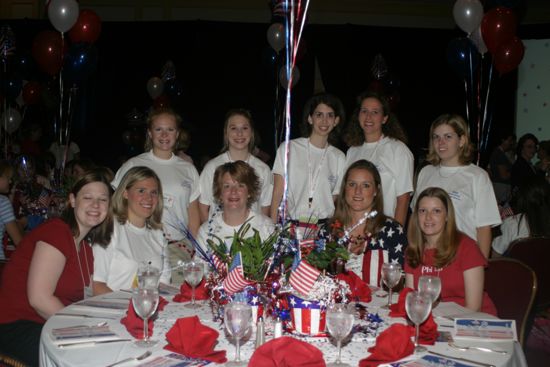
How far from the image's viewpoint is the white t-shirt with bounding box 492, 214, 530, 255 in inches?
168

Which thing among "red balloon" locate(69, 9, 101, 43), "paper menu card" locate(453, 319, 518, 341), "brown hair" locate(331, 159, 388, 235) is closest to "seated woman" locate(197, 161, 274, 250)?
"brown hair" locate(331, 159, 388, 235)

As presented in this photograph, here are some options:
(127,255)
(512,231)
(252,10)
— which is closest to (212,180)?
(127,255)

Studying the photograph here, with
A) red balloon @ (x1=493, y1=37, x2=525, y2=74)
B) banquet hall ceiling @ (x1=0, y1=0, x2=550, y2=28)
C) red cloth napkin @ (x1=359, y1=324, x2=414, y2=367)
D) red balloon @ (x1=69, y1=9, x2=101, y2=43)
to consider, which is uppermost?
banquet hall ceiling @ (x1=0, y1=0, x2=550, y2=28)

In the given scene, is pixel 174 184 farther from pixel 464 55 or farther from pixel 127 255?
pixel 464 55

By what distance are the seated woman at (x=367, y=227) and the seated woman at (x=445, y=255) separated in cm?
18

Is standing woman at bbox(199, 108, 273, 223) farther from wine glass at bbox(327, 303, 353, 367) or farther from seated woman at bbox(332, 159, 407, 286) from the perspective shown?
wine glass at bbox(327, 303, 353, 367)

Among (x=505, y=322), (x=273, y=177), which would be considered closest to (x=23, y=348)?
(x=505, y=322)

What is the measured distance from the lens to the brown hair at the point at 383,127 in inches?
163

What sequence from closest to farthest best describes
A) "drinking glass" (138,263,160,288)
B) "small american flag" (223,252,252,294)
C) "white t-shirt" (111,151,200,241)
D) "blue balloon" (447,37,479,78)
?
1. "small american flag" (223,252,252,294)
2. "drinking glass" (138,263,160,288)
3. "white t-shirt" (111,151,200,241)
4. "blue balloon" (447,37,479,78)

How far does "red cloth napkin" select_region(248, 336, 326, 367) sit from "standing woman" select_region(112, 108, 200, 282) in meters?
2.28

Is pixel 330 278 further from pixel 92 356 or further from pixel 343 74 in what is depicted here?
pixel 343 74

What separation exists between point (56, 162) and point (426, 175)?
591 centimetres

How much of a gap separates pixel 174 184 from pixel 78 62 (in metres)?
2.95

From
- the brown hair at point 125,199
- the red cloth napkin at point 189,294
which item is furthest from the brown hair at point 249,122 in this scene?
the red cloth napkin at point 189,294
